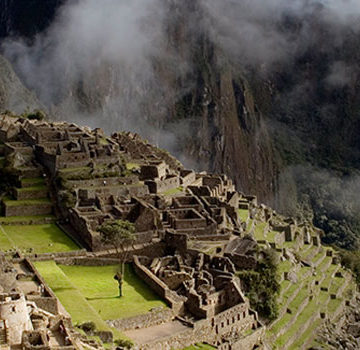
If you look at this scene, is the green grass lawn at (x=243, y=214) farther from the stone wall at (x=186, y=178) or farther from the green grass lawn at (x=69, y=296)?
the green grass lawn at (x=69, y=296)

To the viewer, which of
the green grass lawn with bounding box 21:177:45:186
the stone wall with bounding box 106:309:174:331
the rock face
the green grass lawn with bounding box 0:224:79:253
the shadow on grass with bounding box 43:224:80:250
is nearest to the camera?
the stone wall with bounding box 106:309:174:331

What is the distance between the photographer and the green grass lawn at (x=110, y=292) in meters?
38.9

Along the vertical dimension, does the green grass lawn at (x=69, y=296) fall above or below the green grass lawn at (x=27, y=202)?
above

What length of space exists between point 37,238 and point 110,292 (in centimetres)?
924

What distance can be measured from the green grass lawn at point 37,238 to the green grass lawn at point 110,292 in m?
2.33

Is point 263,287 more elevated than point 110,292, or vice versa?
point 110,292

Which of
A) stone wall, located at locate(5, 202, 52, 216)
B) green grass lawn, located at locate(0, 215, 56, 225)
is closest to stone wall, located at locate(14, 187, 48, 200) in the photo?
stone wall, located at locate(5, 202, 52, 216)

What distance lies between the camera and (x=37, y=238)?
48.6m

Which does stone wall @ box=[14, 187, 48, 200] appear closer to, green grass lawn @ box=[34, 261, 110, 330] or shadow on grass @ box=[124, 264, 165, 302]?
green grass lawn @ box=[34, 261, 110, 330]

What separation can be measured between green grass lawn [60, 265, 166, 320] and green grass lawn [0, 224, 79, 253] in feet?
7.66

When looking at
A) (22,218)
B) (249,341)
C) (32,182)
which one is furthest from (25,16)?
(249,341)

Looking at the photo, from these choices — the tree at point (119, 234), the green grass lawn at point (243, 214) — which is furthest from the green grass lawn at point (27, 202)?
the green grass lawn at point (243, 214)

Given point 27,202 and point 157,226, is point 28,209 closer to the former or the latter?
point 27,202

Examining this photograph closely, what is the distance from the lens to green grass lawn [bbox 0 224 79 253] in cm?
4631
